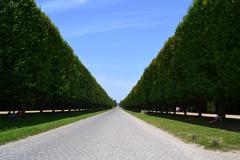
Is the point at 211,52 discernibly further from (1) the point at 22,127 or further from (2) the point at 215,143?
(2) the point at 215,143

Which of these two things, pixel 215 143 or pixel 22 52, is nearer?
pixel 215 143

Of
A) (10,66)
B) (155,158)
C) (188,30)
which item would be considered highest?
(188,30)

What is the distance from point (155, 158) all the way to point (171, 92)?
4125 cm

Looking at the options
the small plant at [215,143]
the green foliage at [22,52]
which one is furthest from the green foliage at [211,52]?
the green foliage at [22,52]

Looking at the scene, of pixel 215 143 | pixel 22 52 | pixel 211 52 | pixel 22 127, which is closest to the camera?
pixel 215 143

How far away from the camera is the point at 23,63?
3634cm

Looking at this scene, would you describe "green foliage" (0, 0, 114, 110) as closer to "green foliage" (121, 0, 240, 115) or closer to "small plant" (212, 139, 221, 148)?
"green foliage" (121, 0, 240, 115)

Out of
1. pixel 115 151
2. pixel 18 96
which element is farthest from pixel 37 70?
pixel 115 151

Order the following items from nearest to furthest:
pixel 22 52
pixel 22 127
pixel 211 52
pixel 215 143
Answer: pixel 215 143 → pixel 22 127 → pixel 211 52 → pixel 22 52

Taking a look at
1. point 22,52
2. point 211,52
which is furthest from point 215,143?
point 22,52

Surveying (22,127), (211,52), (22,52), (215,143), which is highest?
(22,52)

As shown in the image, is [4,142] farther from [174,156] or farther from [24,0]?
[24,0]

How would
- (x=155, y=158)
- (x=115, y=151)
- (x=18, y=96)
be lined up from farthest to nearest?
(x=18, y=96) < (x=115, y=151) < (x=155, y=158)

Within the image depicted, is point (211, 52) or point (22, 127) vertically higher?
point (211, 52)
